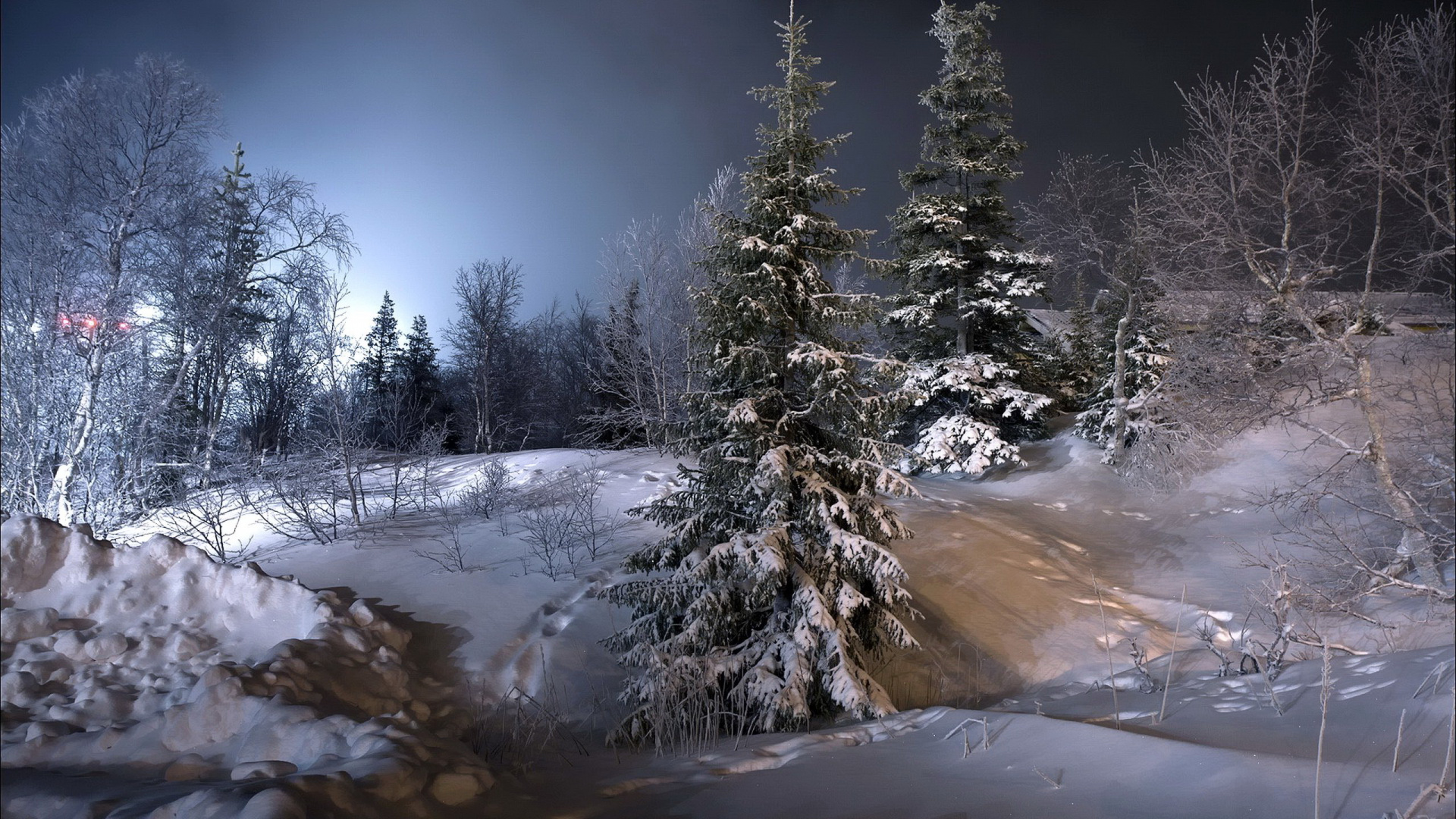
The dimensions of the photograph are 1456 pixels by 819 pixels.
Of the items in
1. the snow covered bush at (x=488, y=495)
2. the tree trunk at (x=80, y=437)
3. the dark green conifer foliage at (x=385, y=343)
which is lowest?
the snow covered bush at (x=488, y=495)

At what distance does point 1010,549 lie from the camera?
10.3 m

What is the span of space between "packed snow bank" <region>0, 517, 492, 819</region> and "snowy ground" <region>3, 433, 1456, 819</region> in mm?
19

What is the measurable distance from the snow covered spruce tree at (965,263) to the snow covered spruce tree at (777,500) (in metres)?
8.39

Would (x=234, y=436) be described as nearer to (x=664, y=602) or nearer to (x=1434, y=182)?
(x=664, y=602)

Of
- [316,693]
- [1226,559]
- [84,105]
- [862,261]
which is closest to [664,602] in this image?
[316,693]

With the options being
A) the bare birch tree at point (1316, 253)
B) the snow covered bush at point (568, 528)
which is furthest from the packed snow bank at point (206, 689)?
the bare birch tree at point (1316, 253)

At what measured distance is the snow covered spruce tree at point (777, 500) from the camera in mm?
5629

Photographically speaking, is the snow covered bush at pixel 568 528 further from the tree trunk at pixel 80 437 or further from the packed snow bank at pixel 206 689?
the tree trunk at pixel 80 437

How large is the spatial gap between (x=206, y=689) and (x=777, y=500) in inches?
167

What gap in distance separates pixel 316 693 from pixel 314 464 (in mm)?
6144

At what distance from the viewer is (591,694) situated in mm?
6621

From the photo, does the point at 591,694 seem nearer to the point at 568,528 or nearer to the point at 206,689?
the point at 568,528

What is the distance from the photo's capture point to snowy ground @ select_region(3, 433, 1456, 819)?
2.48m

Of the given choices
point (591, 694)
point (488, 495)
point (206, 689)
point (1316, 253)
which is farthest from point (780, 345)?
point (488, 495)
